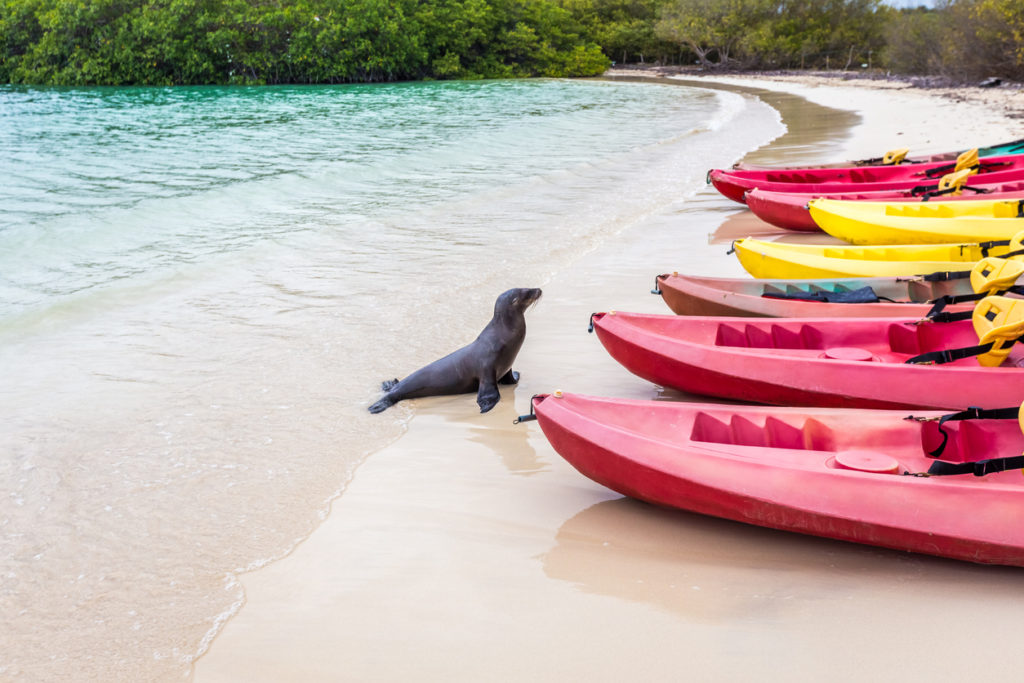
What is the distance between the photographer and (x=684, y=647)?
2410 mm

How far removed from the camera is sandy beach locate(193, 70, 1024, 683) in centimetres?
237

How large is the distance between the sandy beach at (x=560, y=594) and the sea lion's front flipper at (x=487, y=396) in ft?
1.05

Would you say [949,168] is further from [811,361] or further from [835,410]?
[835,410]

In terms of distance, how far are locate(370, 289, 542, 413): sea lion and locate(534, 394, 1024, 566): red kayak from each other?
50.9 inches

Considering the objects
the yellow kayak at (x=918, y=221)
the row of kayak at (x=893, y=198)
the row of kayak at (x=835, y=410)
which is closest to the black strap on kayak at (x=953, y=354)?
the row of kayak at (x=835, y=410)

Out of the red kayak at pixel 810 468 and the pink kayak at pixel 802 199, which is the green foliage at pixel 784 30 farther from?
the red kayak at pixel 810 468

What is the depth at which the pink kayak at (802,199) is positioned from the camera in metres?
7.64

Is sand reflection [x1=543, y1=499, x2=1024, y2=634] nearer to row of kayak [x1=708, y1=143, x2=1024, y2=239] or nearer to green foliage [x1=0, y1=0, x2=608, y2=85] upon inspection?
row of kayak [x1=708, y1=143, x2=1024, y2=239]

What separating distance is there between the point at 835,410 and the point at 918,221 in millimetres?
4085

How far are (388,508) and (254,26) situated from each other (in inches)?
2194

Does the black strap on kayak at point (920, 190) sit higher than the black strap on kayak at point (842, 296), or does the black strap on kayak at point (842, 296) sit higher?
the black strap on kayak at point (920, 190)

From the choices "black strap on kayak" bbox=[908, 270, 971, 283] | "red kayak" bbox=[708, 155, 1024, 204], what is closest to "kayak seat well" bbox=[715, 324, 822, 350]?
"black strap on kayak" bbox=[908, 270, 971, 283]

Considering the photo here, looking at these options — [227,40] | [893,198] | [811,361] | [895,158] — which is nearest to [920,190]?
[893,198]

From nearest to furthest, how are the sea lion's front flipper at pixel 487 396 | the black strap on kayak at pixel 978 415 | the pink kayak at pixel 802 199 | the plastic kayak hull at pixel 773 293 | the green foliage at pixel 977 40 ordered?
1. the black strap on kayak at pixel 978 415
2. the sea lion's front flipper at pixel 487 396
3. the plastic kayak hull at pixel 773 293
4. the pink kayak at pixel 802 199
5. the green foliage at pixel 977 40
